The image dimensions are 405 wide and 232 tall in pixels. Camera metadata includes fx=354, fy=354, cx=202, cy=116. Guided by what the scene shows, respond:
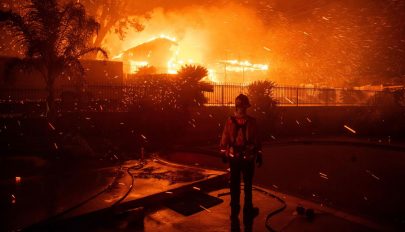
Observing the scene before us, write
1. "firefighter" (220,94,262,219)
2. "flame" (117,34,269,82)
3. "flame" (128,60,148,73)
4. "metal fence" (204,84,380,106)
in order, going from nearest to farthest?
"firefighter" (220,94,262,219), "metal fence" (204,84,380,106), "flame" (128,60,148,73), "flame" (117,34,269,82)

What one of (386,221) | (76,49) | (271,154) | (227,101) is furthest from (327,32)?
(386,221)

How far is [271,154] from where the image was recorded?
45.2 ft

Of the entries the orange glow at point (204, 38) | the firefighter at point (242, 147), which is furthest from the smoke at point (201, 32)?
the firefighter at point (242, 147)

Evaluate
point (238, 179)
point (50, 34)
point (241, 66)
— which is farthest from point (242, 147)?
point (241, 66)

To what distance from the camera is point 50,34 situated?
11.9 m

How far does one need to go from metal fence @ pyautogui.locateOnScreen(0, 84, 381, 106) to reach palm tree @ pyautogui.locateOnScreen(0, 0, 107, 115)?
6.75ft

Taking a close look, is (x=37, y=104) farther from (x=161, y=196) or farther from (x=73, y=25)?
(x=161, y=196)

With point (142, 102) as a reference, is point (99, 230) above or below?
below

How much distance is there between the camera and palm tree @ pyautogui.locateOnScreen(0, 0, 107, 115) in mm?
11617

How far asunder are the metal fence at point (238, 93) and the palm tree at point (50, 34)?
2.06 metres

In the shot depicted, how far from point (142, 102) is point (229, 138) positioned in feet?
31.6

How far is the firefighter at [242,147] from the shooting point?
19.0ft

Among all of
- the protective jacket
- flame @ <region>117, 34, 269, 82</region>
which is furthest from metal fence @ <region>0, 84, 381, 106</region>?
the protective jacket

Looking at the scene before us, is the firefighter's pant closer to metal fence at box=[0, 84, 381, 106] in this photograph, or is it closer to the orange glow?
metal fence at box=[0, 84, 381, 106]
